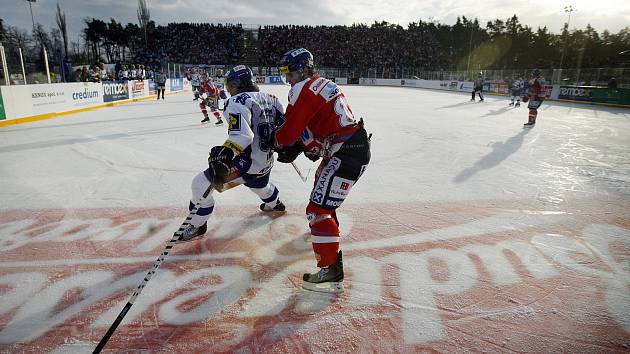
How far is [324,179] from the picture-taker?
262cm

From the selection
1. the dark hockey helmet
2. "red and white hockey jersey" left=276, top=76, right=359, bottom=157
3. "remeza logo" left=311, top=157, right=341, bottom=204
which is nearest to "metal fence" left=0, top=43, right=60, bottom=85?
the dark hockey helmet

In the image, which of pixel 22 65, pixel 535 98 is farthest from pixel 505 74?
pixel 22 65

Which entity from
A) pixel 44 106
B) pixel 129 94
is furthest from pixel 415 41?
pixel 44 106

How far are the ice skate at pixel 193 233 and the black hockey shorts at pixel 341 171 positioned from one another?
152 cm

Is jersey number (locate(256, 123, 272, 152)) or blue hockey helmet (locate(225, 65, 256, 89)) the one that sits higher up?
blue hockey helmet (locate(225, 65, 256, 89))

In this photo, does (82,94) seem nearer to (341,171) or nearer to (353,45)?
(341,171)

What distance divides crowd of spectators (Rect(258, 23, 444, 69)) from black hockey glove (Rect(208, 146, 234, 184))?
50.7 m

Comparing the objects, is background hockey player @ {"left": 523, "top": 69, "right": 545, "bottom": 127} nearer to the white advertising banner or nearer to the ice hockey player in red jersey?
the ice hockey player in red jersey

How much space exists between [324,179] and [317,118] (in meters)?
0.46

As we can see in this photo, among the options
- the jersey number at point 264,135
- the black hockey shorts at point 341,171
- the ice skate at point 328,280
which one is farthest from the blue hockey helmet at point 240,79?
the ice skate at point 328,280

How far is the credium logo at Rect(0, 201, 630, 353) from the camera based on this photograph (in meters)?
2.22

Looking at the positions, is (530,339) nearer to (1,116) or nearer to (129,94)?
(1,116)

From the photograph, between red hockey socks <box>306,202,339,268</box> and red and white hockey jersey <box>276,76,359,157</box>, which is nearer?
red and white hockey jersey <box>276,76,359,157</box>

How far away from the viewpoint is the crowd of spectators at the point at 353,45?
52031 mm
